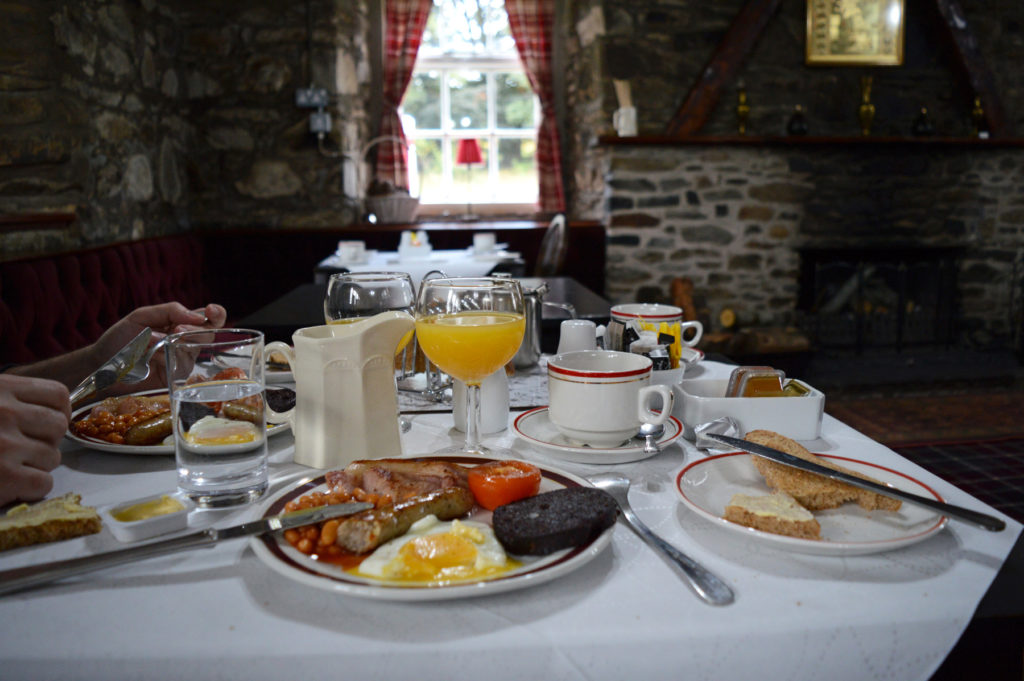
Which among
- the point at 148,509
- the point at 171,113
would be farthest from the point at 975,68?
the point at 148,509

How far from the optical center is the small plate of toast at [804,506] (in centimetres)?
63

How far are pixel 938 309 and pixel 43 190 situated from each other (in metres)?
5.03

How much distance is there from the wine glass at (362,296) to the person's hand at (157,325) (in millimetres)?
300

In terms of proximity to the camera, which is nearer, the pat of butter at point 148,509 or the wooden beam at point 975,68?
the pat of butter at point 148,509

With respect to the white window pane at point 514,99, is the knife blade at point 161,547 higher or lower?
lower

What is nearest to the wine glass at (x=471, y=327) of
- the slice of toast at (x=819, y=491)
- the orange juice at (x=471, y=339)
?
the orange juice at (x=471, y=339)

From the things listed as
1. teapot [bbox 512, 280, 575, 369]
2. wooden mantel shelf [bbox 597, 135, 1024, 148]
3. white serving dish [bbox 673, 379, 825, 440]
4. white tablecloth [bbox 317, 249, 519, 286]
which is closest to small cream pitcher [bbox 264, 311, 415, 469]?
white serving dish [bbox 673, 379, 825, 440]

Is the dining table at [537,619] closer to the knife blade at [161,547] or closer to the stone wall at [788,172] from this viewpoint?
the knife blade at [161,547]

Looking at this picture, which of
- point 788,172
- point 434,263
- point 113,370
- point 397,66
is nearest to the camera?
point 113,370

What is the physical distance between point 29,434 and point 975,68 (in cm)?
567

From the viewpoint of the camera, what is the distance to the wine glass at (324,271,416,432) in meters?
0.99

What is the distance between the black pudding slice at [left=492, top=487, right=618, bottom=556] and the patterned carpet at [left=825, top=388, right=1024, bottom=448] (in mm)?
2767

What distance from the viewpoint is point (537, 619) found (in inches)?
21.5

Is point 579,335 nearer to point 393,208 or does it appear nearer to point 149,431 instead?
point 149,431
